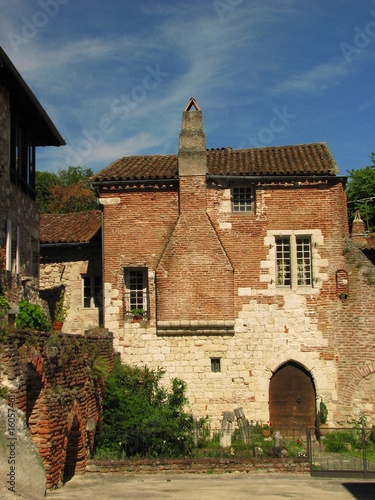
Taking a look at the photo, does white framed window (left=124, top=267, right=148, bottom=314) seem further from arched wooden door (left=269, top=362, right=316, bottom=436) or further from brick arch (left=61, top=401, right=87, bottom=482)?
brick arch (left=61, top=401, right=87, bottom=482)

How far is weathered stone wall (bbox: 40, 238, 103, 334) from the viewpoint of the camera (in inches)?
885

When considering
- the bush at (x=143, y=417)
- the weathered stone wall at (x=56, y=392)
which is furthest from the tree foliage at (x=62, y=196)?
the weathered stone wall at (x=56, y=392)

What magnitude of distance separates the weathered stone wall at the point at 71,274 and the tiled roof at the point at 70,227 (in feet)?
1.20

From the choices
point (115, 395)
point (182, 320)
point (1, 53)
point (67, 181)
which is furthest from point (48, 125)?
point (67, 181)

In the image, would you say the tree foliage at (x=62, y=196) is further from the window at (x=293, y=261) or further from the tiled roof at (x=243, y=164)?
the window at (x=293, y=261)

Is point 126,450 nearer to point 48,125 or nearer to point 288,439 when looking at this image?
point 288,439

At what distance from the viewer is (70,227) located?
24.3m

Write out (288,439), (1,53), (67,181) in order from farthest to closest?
1. (67,181)
2. (288,439)
3. (1,53)

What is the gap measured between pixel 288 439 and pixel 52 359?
342 inches

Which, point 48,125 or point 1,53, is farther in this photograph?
point 48,125

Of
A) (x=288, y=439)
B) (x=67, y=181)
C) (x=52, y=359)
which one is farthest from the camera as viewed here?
(x=67, y=181)

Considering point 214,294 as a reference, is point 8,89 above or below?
above

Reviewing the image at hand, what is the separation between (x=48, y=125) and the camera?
2028 centimetres

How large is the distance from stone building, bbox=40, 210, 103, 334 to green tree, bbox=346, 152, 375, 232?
17.0m
